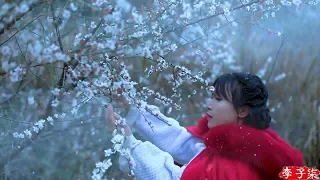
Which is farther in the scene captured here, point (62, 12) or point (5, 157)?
point (5, 157)

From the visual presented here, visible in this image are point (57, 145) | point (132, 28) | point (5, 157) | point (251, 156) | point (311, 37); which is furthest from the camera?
point (311, 37)

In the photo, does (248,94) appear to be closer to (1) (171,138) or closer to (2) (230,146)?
(2) (230,146)

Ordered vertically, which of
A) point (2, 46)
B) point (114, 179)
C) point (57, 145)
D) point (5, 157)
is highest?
point (2, 46)

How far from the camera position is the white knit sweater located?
72.4 inches

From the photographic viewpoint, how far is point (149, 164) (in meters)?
1.83

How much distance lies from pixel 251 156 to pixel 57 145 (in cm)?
98

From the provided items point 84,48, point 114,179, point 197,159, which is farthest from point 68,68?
point 114,179

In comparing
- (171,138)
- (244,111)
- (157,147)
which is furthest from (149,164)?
(244,111)

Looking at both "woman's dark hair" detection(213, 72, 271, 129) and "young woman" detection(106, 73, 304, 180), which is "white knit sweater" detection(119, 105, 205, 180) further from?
"woman's dark hair" detection(213, 72, 271, 129)

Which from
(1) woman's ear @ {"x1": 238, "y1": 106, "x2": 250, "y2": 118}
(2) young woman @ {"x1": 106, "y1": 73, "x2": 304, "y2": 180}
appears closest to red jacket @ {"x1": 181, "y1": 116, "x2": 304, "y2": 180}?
(2) young woman @ {"x1": 106, "y1": 73, "x2": 304, "y2": 180}

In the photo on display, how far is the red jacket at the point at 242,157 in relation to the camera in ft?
5.84

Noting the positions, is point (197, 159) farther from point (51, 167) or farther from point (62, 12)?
point (51, 167)

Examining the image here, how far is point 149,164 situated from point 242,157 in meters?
0.32

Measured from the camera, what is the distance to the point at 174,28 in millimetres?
2133
